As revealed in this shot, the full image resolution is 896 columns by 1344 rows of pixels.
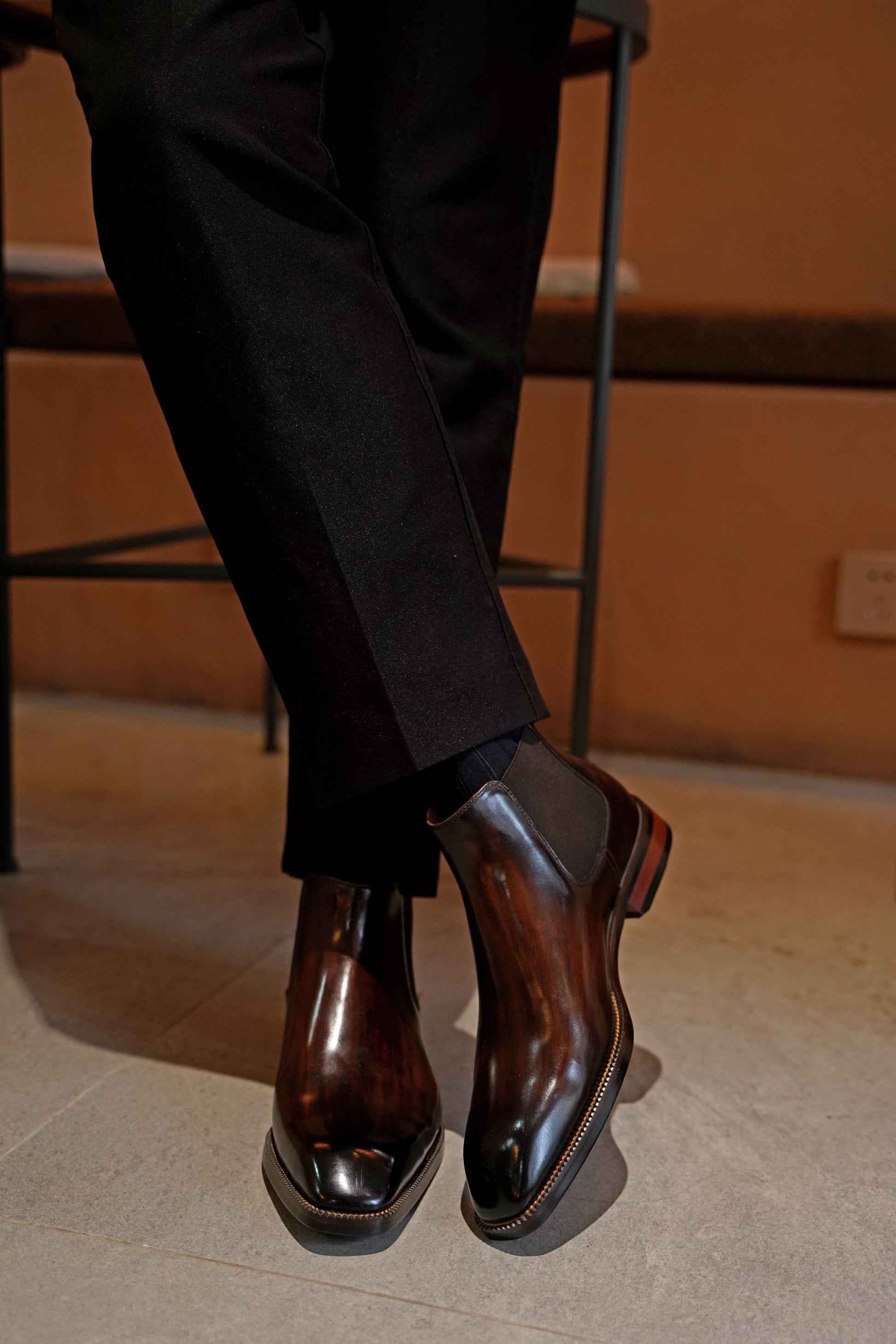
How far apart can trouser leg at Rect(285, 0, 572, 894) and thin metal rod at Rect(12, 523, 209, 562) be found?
0.53m

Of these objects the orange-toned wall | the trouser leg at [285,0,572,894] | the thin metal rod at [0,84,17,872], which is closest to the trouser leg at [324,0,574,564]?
the trouser leg at [285,0,572,894]

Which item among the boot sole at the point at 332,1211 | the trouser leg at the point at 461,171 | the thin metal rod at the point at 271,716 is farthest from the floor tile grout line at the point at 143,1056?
the thin metal rod at the point at 271,716

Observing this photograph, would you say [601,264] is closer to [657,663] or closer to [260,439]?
[657,663]

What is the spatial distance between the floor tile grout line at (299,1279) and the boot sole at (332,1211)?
2cm

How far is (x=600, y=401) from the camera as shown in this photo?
1.14 metres

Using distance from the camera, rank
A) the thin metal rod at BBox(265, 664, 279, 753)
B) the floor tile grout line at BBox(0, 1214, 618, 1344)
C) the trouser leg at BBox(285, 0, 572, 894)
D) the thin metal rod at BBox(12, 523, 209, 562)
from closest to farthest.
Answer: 1. the floor tile grout line at BBox(0, 1214, 618, 1344)
2. the trouser leg at BBox(285, 0, 572, 894)
3. the thin metal rod at BBox(12, 523, 209, 562)
4. the thin metal rod at BBox(265, 664, 279, 753)

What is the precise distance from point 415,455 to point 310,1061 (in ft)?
0.96

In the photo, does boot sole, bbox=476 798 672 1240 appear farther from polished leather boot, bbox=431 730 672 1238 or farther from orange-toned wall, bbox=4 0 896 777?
orange-toned wall, bbox=4 0 896 777

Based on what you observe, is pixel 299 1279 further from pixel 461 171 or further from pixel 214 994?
pixel 461 171

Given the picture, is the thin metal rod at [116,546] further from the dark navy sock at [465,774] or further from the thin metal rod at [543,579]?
the dark navy sock at [465,774]

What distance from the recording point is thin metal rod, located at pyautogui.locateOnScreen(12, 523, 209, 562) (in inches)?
44.2

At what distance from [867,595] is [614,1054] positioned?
917 mm

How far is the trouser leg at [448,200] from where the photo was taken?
591 millimetres

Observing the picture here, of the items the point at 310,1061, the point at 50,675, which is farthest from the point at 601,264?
the point at 50,675
